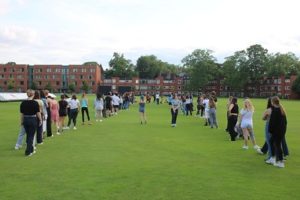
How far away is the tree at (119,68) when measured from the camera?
167 meters

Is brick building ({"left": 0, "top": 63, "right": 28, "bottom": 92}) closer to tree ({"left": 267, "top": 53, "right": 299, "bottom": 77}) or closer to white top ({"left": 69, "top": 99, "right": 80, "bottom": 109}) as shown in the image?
tree ({"left": 267, "top": 53, "right": 299, "bottom": 77})

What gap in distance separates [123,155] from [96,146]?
226 cm

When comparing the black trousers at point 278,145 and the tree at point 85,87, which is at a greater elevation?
the tree at point 85,87

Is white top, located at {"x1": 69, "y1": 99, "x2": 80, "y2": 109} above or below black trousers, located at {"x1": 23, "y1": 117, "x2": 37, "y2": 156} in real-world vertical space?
above

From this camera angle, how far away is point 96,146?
14.2 m

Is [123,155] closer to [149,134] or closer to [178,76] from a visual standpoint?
[149,134]

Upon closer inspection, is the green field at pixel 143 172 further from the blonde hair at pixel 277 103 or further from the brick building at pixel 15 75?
the brick building at pixel 15 75

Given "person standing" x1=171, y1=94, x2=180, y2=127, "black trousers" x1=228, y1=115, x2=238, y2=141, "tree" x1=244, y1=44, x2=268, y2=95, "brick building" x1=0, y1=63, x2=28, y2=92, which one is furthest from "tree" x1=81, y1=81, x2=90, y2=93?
"black trousers" x1=228, y1=115, x2=238, y2=141

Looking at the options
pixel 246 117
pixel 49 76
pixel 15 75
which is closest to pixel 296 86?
pixel 49 76

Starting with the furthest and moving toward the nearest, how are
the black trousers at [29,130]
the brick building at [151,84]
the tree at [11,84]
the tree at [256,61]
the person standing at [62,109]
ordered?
the brick building at [151,84] → the tree at [11,84] → the tree at [256,61] → the person standing at [62,109] → the black trousers at [29,130]

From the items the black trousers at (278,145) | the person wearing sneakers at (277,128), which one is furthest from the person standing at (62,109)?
the black trousers at (278,145)

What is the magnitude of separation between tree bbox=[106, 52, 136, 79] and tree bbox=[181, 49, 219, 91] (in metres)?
38.2

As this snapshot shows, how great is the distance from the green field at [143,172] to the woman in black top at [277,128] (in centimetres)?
41

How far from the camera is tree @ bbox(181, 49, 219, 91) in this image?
130000 millimetres
